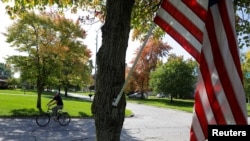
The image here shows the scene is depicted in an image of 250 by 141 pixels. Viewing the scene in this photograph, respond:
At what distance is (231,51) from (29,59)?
27.3 m

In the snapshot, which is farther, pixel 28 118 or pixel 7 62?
pixel 7 62

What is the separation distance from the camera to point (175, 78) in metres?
53.5

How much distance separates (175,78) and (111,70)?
49922mm

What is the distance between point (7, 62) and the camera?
29562 millimetres

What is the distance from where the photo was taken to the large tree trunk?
13.6 feet

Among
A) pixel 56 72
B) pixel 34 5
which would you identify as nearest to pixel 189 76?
pixel 56 72

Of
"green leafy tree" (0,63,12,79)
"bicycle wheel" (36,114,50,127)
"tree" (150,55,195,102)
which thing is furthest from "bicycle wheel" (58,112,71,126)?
"tree" (150,55,195,102)

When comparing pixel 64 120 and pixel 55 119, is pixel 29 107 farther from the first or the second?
pixel 64 120

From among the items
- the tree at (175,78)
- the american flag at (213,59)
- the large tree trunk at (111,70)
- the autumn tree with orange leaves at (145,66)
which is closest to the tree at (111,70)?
the large tree trunk at (111,70)

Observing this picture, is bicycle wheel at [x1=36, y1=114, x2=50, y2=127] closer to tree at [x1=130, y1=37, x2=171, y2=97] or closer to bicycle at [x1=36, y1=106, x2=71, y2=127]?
bicycle at [x1=36, y1=106, x2=71, y2=127]

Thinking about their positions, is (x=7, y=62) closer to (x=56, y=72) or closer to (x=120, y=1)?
(x=56, y=72)

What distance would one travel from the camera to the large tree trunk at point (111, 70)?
13.6 ft

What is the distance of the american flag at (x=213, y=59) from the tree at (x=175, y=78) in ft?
161

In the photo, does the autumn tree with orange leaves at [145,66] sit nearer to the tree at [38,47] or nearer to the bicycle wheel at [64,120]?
the tree at [38,47]
